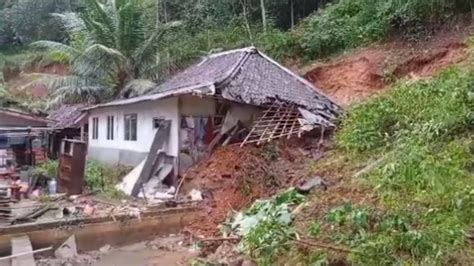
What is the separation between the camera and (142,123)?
560 inches

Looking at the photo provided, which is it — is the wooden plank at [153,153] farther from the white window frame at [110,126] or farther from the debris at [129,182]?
the white window frame at [110,126]

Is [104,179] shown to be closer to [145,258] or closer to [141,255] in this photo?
[141,255]

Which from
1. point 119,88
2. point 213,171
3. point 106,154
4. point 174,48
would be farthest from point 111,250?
point 174,48

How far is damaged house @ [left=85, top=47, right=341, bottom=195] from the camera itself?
11.9 metres

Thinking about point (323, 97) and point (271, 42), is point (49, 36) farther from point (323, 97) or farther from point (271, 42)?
point (323, 97)

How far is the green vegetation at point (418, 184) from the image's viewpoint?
181 inches

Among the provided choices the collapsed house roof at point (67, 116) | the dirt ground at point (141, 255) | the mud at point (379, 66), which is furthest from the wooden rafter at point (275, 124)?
the collapsed house roof at point (67, 116)

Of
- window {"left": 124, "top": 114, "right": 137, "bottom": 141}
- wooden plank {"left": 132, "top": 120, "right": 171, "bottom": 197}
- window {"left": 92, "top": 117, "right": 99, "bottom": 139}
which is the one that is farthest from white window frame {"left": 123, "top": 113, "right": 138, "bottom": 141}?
window {"left": 92, "top": 117, "right": 99, "bottom": 139}

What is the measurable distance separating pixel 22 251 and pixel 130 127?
22.0ft

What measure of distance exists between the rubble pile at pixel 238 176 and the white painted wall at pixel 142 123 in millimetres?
1176

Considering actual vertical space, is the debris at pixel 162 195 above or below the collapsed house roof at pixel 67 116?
below

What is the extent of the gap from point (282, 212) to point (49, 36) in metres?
28.9

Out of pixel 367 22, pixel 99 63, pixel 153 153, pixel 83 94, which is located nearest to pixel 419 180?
pixel 153 153

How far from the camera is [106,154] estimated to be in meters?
16.8
